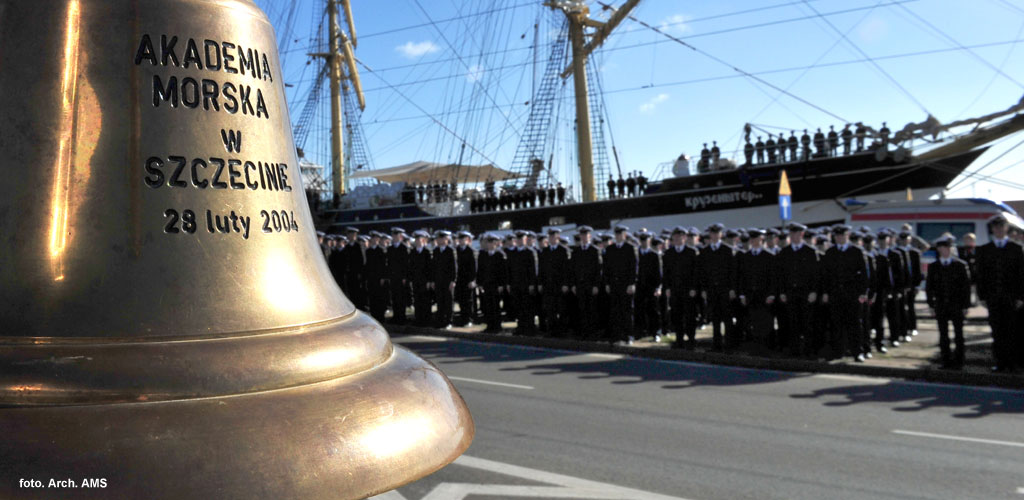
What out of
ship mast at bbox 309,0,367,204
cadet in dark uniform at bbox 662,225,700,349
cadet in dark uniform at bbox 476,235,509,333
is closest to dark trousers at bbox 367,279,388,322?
cadet in dark uniform at bbox 476,235,509,333

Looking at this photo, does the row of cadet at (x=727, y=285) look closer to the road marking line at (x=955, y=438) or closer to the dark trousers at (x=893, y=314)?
the dark trousers at (x=893, y=314)

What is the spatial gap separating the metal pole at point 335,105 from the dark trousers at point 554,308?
22.6 metres

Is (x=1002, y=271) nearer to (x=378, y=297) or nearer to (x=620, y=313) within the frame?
(x=620, y=313)

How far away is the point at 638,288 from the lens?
11.9 m

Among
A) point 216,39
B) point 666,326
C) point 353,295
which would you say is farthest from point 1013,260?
point 353,295

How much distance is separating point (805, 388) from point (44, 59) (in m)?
8.04

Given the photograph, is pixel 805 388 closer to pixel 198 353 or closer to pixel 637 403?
pixel 637 403

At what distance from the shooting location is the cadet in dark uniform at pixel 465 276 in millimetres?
14219

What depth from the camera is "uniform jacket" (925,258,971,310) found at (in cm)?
841

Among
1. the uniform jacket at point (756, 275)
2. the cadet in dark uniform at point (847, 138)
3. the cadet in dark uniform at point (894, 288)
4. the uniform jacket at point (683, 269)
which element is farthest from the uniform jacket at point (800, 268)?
the cadet in dark uniform at point (847, 138)

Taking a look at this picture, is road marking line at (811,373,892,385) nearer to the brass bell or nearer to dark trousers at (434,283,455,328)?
dark trousers at (434,283,455,328)

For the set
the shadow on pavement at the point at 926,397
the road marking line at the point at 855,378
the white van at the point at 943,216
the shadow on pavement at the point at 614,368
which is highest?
the white van at the point at 943,216

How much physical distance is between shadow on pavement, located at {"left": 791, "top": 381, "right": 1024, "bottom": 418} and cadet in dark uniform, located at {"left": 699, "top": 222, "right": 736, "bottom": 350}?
2450 mm

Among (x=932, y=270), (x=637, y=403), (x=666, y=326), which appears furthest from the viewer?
(x=666, y=326)
